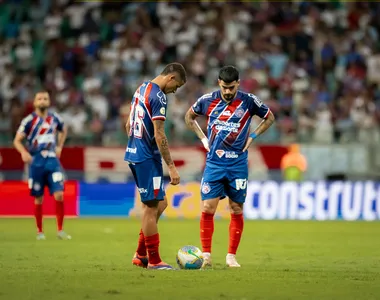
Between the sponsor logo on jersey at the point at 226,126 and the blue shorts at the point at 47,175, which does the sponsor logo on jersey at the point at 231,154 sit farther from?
the blue shorts at the point at 47,175

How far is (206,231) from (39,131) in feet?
18.9

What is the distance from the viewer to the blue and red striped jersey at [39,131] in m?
16.6

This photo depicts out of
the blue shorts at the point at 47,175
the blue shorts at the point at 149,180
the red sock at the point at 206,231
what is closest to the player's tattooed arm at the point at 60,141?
the blue shorts at the point at 47,175

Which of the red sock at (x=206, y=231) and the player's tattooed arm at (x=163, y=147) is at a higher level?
the player's tattooed arm at (x=163, y=147)

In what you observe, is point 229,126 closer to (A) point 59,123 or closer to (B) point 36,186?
(A) point 59,123

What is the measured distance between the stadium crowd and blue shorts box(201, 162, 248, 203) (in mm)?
11470

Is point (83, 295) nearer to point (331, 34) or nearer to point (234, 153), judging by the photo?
point (234, 153)

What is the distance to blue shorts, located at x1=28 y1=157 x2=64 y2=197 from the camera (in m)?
16.7

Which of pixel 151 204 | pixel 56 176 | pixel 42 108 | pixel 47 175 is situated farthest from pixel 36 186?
pixel 151 204

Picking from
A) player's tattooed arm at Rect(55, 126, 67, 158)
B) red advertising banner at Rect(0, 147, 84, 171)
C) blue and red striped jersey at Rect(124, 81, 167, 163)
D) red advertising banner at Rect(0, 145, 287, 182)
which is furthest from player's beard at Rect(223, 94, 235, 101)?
red advertising banner at Rect(0, 147, 84, 171)

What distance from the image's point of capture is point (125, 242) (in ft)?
52.1

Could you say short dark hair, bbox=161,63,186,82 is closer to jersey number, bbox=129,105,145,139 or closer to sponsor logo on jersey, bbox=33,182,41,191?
jersey number, bbox=129,105,145,139

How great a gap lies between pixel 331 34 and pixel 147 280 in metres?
18.9

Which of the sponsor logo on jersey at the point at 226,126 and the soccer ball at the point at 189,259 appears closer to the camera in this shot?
the soccer ball at the point at 189,259
